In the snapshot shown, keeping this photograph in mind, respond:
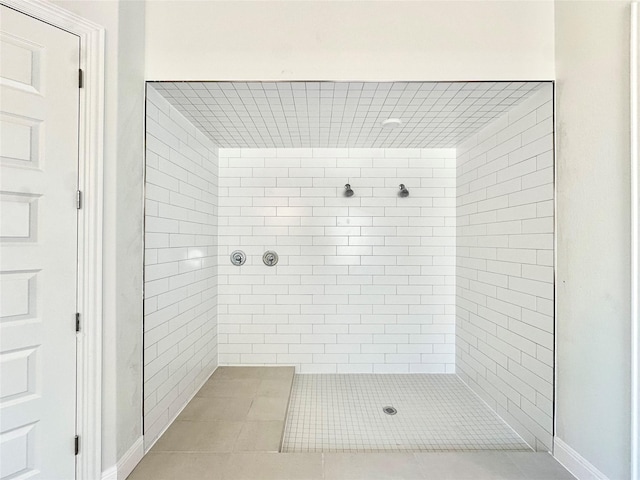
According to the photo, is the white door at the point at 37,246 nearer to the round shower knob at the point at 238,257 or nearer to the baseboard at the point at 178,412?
the baseboard at the point at 178,412

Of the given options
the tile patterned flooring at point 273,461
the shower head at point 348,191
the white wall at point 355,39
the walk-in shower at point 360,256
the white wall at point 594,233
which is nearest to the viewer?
the white wall at point 594,233

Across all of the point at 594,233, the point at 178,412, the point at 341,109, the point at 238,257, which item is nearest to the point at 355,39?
the point at 341,109

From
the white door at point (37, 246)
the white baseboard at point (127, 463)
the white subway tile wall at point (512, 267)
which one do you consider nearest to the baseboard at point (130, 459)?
the white baseboard at point (127, 463)

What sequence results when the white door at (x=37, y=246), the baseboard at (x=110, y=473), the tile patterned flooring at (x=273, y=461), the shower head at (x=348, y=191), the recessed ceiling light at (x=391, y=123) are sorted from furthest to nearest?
the shower head at (x=348, y=191) → the recessed ceiling light at (x=391, y=123) → the tile patterned flooring at (x=273, y=461) → the baseboard at (x=110, y=473) → the white door at (x=37, y=246)

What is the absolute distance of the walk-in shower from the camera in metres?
1.92

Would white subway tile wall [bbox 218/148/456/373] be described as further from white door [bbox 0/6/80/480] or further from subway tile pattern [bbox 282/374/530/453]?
white door [bbox 0/6/80/480]

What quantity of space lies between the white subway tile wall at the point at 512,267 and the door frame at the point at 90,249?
248 centimetres

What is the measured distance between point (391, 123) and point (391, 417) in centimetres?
225

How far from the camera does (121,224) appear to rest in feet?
5.20

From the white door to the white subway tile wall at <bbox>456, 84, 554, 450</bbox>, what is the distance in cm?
258

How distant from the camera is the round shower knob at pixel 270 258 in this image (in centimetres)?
299

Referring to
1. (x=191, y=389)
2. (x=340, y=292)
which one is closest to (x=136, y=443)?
(x=191, y=389)

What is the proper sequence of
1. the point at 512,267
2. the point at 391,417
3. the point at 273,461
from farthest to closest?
the point at 391,417 → the point at 512,267 → the point at 273,461

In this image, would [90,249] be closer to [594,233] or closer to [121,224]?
[121,224]
